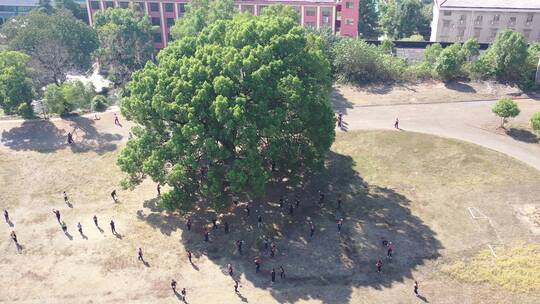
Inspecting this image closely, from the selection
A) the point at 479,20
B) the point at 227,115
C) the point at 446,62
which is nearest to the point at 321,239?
the point at 227,115

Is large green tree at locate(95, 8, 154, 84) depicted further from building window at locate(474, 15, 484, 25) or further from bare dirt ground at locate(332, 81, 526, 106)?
building window at locate(474, 15, 484, 25)

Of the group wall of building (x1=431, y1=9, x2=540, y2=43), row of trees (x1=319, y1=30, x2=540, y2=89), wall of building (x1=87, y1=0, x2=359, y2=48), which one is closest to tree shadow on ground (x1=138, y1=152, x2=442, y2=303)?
row of trees (x1=319, y1=30, x2=540, y2=89)

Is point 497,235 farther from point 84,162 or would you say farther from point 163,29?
point 163,29

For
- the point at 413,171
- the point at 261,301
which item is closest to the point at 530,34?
the point at 413,171

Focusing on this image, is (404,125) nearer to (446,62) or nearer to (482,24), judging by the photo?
(446,62)

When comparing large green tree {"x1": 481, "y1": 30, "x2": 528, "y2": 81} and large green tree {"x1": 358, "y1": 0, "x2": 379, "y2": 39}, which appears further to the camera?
large green tree {"x1": 358, "y1": 0, "x2": 379, "y2": 39}

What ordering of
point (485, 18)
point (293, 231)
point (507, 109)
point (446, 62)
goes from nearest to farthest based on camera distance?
1. point (293, 231)
2. point (507, 109)
3. point (446, 62)
4. point (485, 18)
